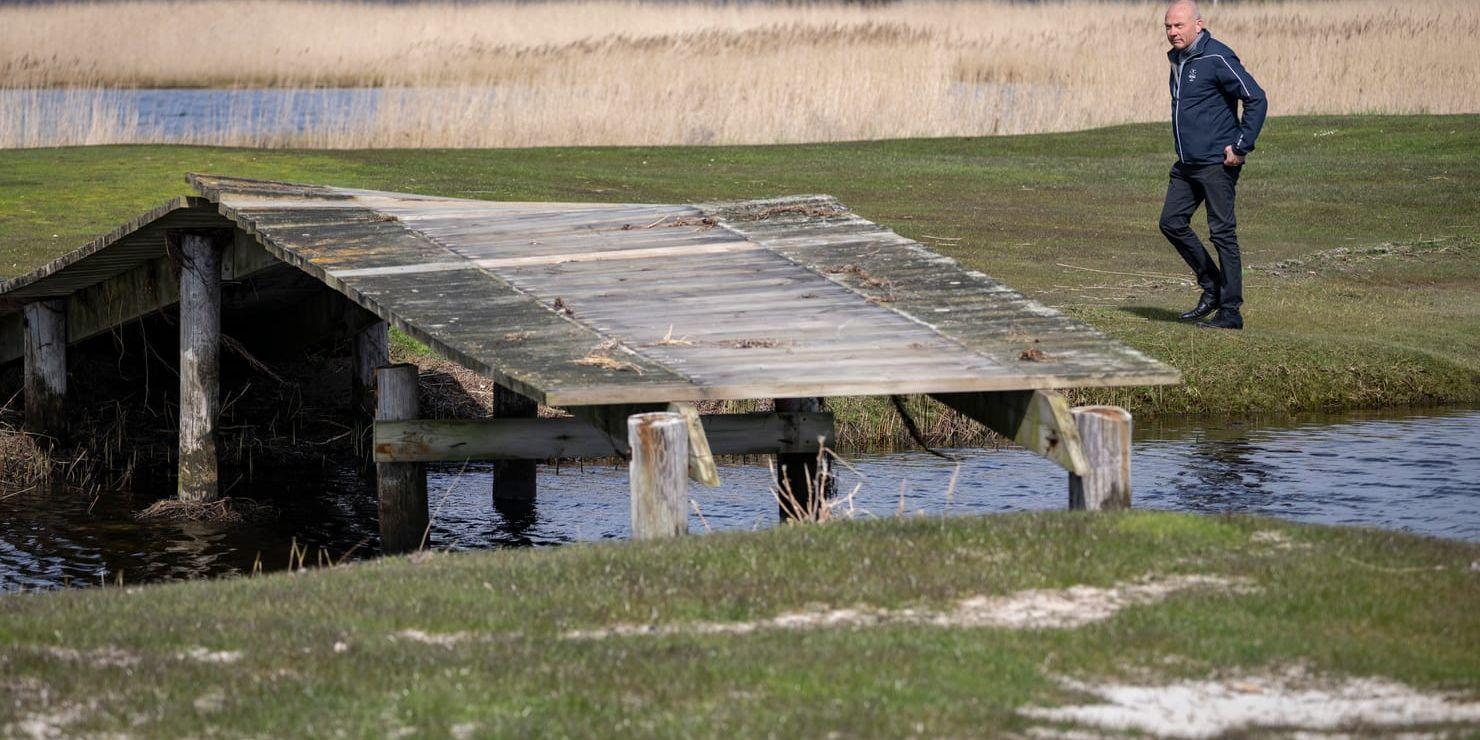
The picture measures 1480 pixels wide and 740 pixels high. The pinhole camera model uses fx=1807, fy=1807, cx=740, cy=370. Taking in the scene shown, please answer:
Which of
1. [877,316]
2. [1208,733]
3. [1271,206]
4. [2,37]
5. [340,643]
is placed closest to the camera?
[1208,733]

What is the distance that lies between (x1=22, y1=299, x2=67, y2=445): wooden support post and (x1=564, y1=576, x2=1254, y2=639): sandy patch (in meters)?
9.85

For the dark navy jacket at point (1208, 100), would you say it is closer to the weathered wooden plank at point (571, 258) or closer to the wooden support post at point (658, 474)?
the weathered wooden plank at point (571, 258)

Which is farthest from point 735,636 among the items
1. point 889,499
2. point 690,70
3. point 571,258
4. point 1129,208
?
point 690,70

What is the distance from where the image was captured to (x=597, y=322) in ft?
33.6

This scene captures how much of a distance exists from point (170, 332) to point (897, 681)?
486 inches

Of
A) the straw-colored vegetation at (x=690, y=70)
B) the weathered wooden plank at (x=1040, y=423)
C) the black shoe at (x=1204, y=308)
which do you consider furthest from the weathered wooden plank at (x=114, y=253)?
the straw-colored vegetation at (x=690, y=70)

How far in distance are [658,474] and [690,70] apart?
27858 millimetres

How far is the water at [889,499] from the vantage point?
11625mm

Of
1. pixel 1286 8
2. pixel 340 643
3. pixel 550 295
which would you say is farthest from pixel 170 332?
pixel 1286 8

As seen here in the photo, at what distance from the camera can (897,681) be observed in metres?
5.66

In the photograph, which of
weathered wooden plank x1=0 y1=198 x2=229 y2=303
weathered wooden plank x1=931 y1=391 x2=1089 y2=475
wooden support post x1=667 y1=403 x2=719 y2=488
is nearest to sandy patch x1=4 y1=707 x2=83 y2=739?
wooden support post x1=667 y1=403 x2=719 y2=488

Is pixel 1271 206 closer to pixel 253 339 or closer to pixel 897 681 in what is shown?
Answer: pixel 253 339

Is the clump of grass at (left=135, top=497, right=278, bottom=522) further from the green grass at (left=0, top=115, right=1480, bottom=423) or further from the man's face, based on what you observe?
the man's face

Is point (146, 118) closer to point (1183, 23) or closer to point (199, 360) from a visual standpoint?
point (199, 360)
